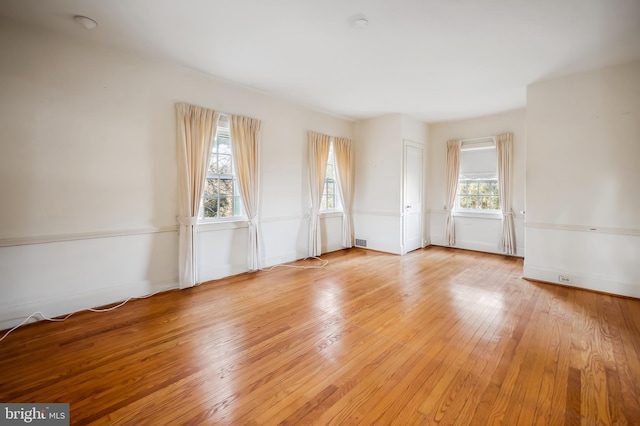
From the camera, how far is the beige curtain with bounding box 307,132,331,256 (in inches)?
208

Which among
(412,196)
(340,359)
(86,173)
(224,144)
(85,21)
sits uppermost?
(85,21)

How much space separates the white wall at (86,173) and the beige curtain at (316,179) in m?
1.75

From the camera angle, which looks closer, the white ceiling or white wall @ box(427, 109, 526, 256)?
the white ceiling

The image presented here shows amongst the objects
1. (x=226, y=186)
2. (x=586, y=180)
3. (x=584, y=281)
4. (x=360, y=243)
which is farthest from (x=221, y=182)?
(x=584, y=281)

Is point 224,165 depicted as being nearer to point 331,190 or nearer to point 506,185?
point 331,190

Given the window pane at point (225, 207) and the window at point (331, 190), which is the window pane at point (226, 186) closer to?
the window pane at point (225, 207)

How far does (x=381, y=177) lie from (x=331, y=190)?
1088mm

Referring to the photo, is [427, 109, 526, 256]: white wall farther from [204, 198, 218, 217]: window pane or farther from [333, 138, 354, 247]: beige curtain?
[204, 198, 218, 217]: window pane

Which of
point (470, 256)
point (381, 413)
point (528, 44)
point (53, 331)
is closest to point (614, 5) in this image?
point (528, 44)

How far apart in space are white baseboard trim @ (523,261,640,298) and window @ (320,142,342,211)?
350 cm

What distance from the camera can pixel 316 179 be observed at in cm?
535

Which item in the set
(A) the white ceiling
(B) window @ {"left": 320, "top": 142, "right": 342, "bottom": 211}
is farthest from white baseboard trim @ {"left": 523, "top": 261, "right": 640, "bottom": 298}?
(B) window @ {"left": 320, "top": 142, "right": 342, "bottom": 211}

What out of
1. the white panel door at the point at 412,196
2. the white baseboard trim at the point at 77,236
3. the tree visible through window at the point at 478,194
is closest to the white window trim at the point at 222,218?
the white baseboard trim at the point at 77,236

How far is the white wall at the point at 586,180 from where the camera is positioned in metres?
3.42
